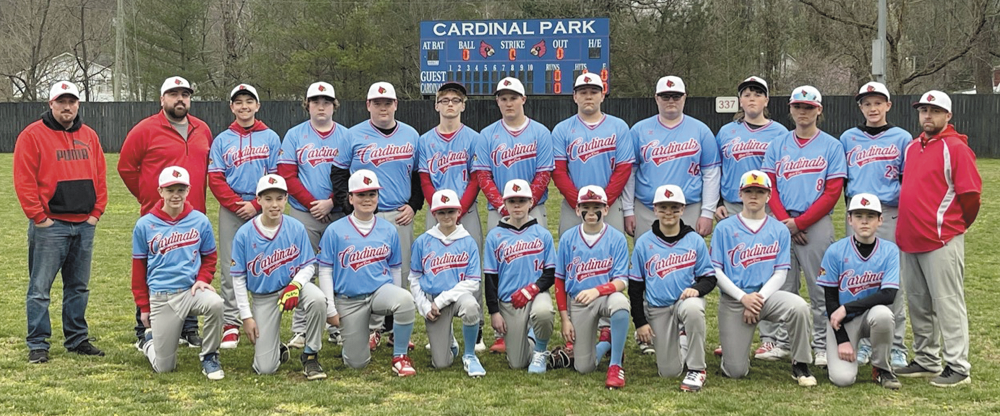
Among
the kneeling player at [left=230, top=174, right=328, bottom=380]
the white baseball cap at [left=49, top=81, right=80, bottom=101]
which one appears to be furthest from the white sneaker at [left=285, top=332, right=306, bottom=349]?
the white baseball cap at [left=49, top=81, right=80, bottom=101]

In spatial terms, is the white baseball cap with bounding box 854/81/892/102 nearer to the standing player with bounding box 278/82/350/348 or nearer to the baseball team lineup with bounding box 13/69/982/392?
the baseball team lineup with bounding box 13/69/982/392

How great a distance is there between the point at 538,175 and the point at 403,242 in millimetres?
1153

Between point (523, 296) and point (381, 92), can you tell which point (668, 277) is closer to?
point (523, 296)

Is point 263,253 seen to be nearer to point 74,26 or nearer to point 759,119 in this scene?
point 759,119

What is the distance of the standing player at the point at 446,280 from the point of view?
6.34m

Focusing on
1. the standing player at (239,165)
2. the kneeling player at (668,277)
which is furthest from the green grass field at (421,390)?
the standing player at (239,165)

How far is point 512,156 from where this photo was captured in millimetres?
7035

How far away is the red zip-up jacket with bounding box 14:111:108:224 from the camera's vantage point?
255 inches

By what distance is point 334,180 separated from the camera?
23.6 feet

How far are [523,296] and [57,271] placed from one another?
3.35m

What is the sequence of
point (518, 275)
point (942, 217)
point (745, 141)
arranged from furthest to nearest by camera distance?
point (745, 141) < point (518, 275) < point (942, 217)

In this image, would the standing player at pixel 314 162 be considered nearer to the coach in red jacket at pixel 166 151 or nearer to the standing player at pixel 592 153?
the coach in red jacket at pixel 166 151

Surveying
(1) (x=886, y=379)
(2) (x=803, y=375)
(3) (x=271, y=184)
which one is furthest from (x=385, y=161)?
(1) (x=886, y=379)

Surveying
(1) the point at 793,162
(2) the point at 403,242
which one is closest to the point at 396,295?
(2) the point at 403,242
